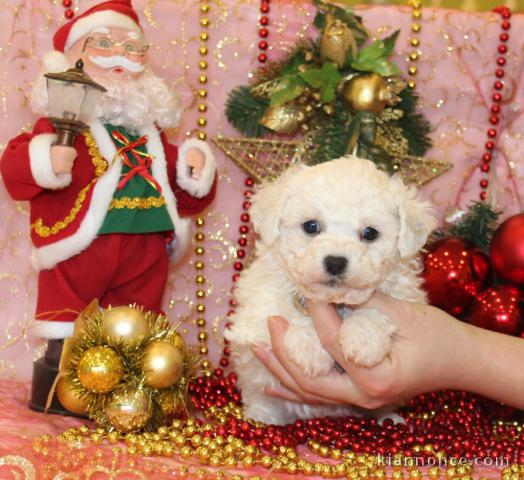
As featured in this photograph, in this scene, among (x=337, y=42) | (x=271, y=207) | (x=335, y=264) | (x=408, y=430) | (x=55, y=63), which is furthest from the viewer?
(x=337, y=42)

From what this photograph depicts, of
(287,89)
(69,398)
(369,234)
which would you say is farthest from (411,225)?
(69,398)

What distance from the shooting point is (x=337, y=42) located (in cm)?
268

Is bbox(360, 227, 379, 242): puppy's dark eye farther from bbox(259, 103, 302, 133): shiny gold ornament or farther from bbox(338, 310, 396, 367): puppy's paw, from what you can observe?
bbox(259, 103, 302, 133): shiny gold ornament

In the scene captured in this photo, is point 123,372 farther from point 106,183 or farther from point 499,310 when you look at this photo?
point 499,310

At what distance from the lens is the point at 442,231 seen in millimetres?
2883

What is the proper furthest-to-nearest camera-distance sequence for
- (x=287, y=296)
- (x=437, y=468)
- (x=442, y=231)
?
(x=442, y=231), (x=287, y=296), (x=437, y=468)

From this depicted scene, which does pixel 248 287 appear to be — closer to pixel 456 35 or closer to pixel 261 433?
pixel 261 433

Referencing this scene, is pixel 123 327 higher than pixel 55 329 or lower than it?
higher

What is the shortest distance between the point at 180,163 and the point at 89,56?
1.53 ft

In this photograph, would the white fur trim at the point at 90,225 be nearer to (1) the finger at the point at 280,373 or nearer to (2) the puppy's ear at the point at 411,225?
(1) the finger at the point at 280,373

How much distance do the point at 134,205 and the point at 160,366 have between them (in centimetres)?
63

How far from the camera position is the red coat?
7.43ft

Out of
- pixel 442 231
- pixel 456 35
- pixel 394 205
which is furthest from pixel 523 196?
pixel 394 205

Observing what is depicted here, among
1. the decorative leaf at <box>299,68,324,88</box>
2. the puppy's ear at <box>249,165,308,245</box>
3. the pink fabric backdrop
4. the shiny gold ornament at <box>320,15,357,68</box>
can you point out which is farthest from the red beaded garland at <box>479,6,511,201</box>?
the puppy's ear at <box>249,165,308,245</box>
